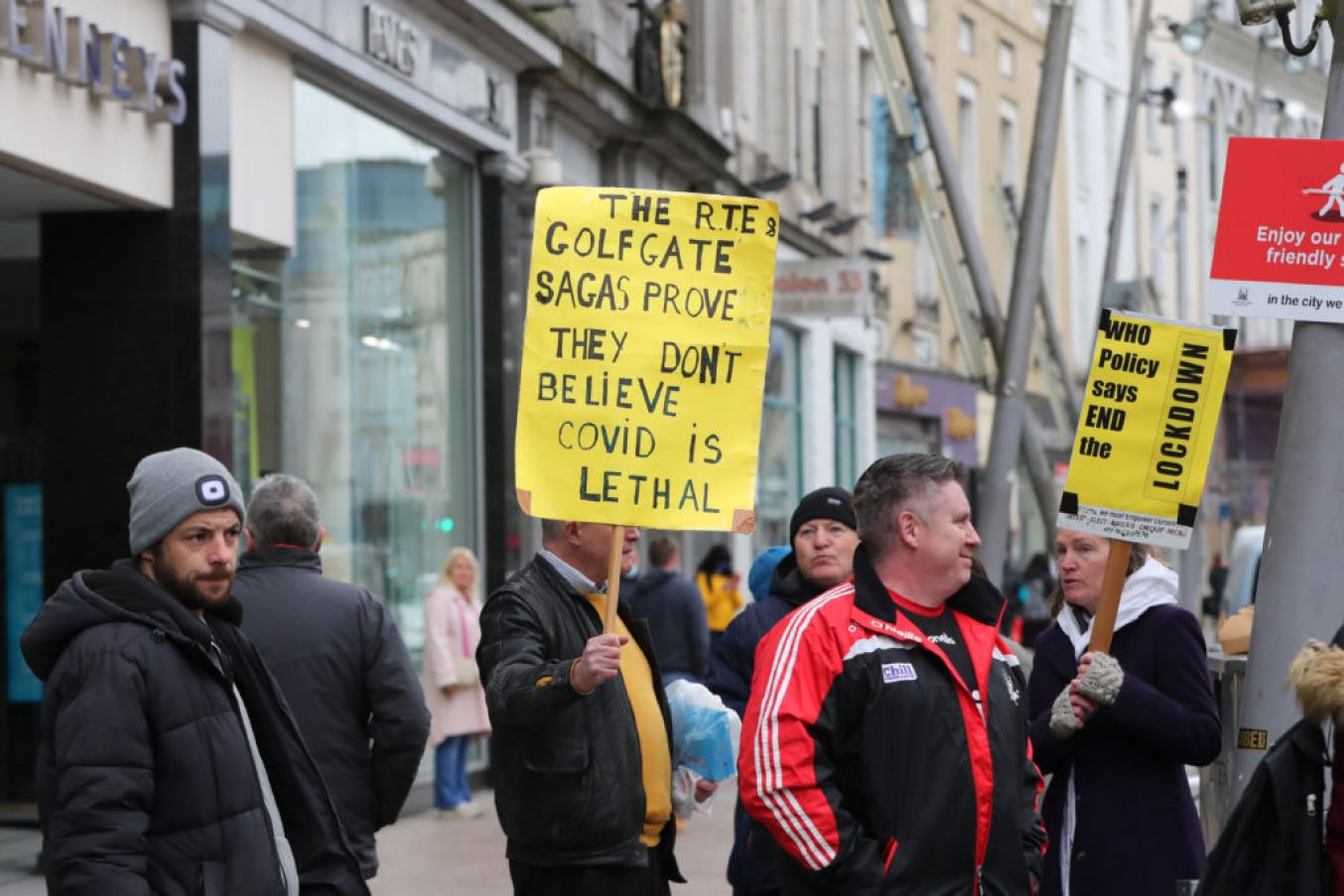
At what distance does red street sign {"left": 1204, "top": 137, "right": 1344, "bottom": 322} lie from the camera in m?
6.99

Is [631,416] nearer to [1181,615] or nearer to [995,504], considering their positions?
[1181,615]

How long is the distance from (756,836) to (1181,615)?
4.91 feet

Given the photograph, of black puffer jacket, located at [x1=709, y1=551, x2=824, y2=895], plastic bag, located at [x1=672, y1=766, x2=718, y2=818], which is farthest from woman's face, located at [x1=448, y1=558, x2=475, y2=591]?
plastic bag, located at [x1=672, y1=766, x2=718, y2=818]

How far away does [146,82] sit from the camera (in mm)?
12266

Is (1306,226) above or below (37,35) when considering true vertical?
below

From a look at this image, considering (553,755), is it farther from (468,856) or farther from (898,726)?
(468,856)

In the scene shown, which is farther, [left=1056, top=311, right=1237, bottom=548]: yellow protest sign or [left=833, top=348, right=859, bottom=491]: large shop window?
[left=833, top=348, right=859, bottom=491]: large shop window

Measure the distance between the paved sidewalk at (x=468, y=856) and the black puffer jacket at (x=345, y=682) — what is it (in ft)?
15.3

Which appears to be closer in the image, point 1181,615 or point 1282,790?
point 1282,790

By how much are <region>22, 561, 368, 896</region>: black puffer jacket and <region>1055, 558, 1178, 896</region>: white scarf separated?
7.76 ft

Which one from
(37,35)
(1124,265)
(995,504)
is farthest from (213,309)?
(1124,265)

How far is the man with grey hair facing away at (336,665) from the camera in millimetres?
7297

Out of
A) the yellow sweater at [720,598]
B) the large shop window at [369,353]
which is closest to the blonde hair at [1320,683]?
the large shop window at [369,353]

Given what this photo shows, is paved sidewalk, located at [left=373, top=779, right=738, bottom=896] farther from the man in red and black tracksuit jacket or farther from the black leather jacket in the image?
the man in red and black tracksuit jacket
